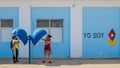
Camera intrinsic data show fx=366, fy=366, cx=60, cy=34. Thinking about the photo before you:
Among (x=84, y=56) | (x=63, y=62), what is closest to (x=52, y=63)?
(x=63, y=62)

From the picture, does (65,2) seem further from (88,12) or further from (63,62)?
(63,62)

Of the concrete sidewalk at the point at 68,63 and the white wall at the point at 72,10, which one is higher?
the white wall at the point at 72,10

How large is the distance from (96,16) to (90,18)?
399mm

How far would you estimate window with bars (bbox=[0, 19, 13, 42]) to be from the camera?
22828mm

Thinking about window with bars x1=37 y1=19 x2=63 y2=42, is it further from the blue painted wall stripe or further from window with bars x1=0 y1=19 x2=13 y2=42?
window with bars x1=0 y1=19 x2=13 y2=42

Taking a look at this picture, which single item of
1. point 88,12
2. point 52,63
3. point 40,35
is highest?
point 88,12

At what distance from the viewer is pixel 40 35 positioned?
1962 cm

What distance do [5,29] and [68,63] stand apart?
510cm

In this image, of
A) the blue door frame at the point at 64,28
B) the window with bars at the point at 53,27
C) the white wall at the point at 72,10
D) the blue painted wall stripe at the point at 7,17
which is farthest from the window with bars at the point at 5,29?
the window with bars at the point at 53,27

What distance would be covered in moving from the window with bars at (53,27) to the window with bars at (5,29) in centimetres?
181

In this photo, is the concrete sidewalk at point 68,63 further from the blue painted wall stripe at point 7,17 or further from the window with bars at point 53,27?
the window with bars at point 53,27

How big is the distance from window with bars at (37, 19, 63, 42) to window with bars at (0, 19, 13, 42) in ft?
5.93

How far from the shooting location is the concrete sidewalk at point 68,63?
18891 millimetres

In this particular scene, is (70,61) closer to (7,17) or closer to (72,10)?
(72,10)
